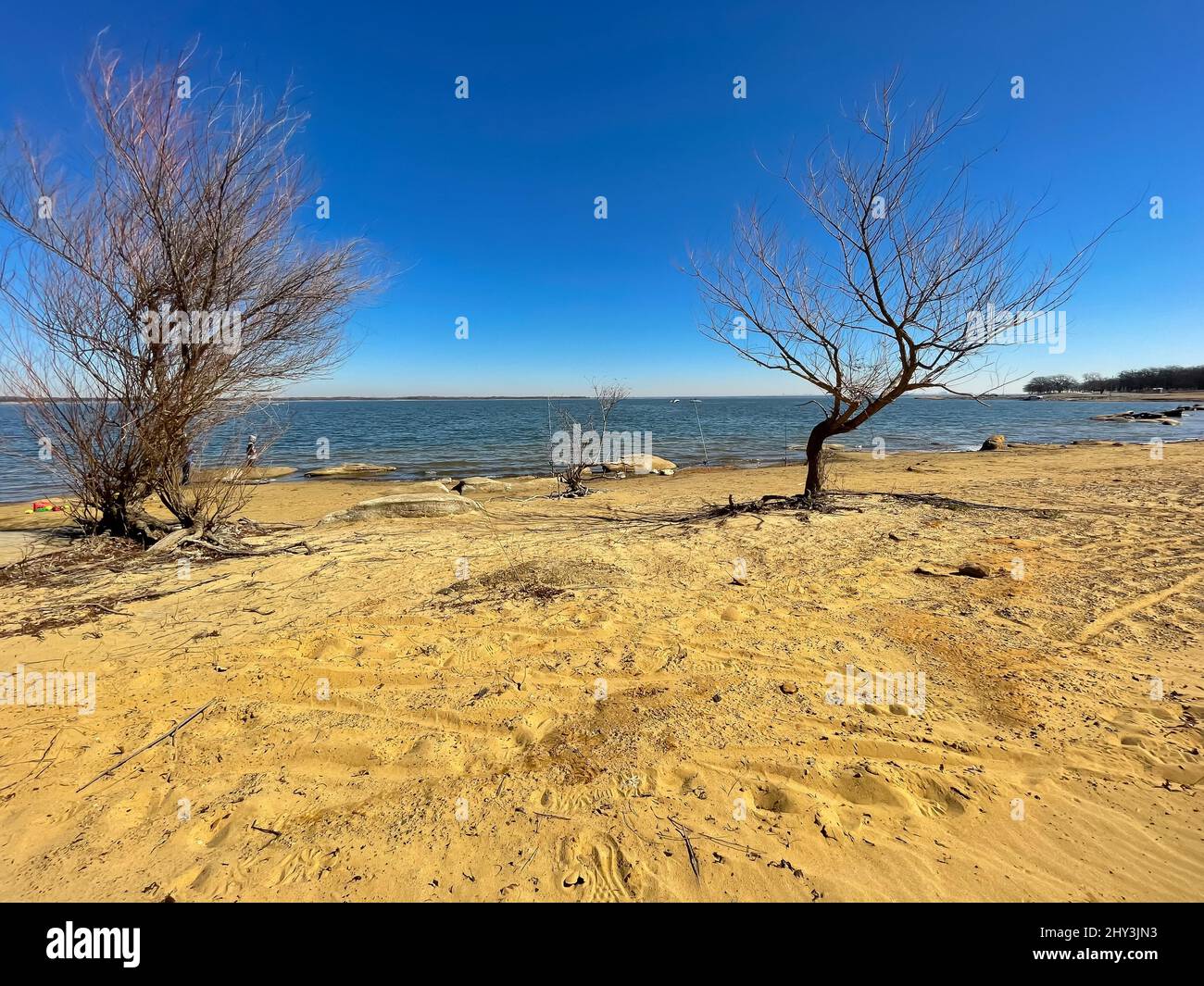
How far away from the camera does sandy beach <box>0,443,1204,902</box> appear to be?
80.4 inches

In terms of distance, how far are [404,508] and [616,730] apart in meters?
7.10

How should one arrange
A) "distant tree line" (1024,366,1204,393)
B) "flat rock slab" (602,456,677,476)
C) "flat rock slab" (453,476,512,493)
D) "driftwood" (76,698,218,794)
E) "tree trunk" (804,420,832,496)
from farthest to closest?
"distant tree line" (1024,366,1204,393)
"flat rock slab" (602,456,677,476)
"flat rock slab" (453,476,512,493)
"tree trunk" (804,420,832,496)
"driftwood" (76,698,218,794)

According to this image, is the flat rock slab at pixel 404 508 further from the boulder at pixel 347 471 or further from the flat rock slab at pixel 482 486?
the boulder at pixel 347 471

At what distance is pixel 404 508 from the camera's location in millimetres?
8992

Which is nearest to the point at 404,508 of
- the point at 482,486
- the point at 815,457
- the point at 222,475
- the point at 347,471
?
the point at 222,475

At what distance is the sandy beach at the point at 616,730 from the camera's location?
2041 millimetres

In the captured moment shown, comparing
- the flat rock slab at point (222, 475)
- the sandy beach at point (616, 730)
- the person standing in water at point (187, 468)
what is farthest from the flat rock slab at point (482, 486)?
the sandy beach at point (616, 730)

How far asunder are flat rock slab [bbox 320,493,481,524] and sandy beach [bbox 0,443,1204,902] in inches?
115

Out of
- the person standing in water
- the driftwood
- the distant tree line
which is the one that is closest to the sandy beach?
the driftwood

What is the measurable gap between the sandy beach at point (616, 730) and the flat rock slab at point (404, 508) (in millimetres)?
2921

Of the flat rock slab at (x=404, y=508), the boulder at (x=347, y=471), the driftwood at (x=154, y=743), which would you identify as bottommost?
the driftwood at (x=154, y=743)

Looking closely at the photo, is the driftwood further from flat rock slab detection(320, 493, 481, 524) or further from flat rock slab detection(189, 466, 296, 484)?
flat rock slab detection(320, 493, 481, 524)

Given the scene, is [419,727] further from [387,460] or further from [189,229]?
[387,460]
